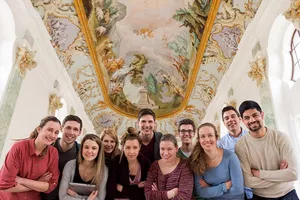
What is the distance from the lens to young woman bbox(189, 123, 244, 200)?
365cm

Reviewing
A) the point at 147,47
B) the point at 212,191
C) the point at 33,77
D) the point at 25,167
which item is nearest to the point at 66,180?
the point at 25,167

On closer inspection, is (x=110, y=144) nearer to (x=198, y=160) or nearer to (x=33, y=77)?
(x=198, y=160)

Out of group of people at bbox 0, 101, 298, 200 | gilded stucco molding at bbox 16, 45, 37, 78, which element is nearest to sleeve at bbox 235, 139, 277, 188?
group of people at bbox 0, 101, 298, 200

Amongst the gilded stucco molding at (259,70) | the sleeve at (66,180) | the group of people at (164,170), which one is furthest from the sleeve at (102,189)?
the gilded stucco molding at (259,70)

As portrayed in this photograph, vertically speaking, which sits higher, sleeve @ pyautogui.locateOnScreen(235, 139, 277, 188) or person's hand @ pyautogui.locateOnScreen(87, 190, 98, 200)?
sleeve @ pyautogui.locateOnScreen(235, 139, 277, 188)

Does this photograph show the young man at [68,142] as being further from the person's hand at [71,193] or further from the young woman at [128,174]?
the young woman at [128,174]

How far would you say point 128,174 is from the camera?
4.12 meters

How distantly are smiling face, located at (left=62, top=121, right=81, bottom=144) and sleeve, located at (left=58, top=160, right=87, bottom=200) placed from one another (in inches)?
19.8

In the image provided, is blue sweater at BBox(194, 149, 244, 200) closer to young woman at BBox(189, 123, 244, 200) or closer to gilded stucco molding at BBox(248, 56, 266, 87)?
young woman at BBox(189, 123, 244, 200)

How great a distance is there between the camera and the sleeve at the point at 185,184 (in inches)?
145

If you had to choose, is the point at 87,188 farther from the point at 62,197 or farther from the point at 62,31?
the point at 62,31

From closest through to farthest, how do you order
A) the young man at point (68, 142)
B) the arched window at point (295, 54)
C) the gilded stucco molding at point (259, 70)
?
the young man at point (68, 142) → the arched window at point (295, 54) → the gilded stucco molding at point (259, 70)

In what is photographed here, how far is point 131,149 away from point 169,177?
0.71 meters

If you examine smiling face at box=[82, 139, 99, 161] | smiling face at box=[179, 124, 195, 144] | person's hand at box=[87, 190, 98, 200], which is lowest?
person's hand at box=[87, 190, 98, 200]
